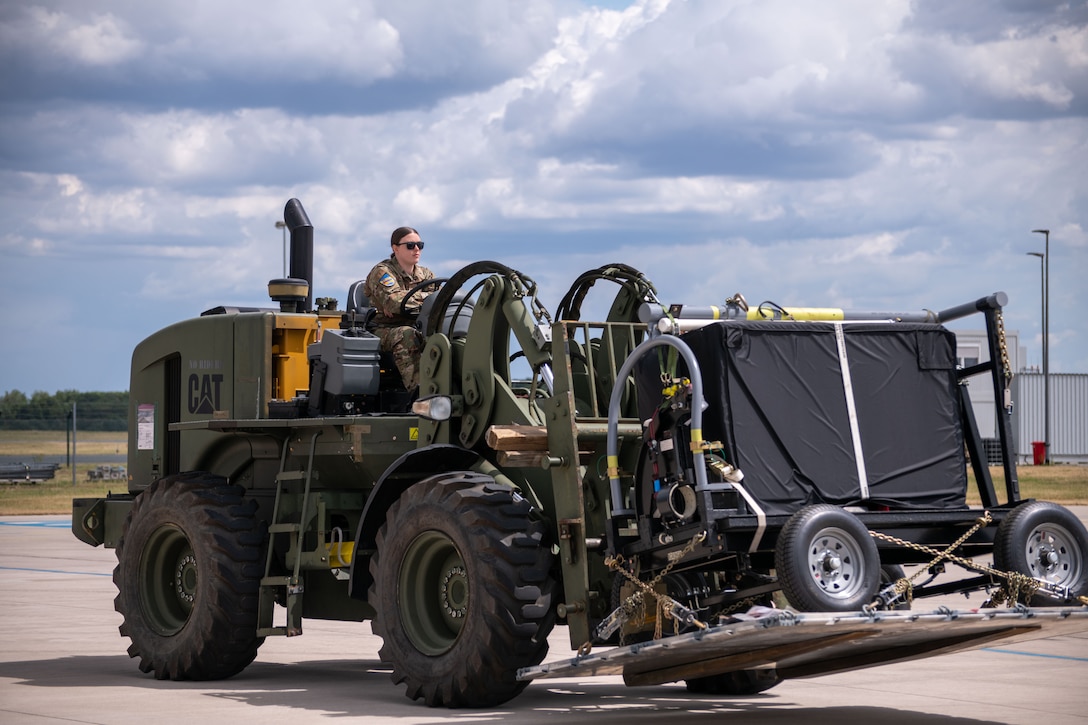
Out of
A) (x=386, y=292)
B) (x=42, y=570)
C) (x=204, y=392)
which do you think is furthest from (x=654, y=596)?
(x=42, y=570)

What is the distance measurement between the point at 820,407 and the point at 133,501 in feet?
19.9

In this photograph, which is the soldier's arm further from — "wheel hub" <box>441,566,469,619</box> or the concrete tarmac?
the concrete tarmac

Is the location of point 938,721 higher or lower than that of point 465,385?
lower

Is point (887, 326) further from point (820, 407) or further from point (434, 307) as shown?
point (434, 307)

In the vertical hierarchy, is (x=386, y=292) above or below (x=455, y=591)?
above

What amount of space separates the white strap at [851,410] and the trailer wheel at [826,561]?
73cm

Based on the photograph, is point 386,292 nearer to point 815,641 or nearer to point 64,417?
point 815,641

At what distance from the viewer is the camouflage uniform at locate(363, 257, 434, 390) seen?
12102mm

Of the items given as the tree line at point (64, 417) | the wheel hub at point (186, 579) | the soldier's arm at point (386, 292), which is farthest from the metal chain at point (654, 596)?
the tree line at point (64, 417)

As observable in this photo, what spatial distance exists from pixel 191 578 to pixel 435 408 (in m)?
2.74

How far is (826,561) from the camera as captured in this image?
852 cm

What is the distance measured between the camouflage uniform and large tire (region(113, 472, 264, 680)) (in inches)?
57.3

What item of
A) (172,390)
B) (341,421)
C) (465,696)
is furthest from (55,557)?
(465,696)

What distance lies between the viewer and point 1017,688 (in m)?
11.5
